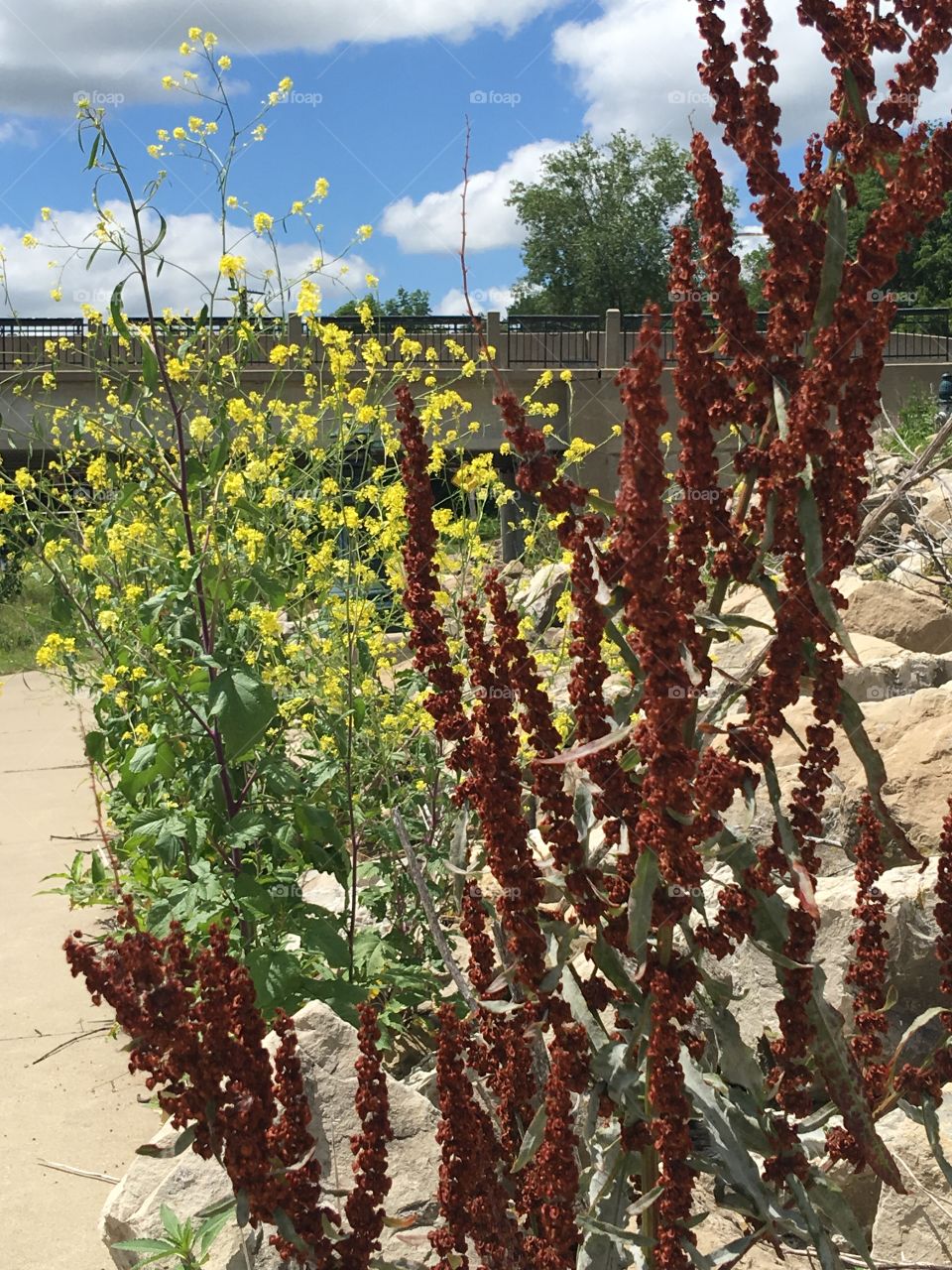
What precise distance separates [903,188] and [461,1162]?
62.8 inches

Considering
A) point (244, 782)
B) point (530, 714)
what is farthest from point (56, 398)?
point (530, 714)

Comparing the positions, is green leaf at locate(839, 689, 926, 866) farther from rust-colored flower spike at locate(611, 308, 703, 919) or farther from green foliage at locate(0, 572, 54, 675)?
green foliage at locate(0, 572, 54, 675)

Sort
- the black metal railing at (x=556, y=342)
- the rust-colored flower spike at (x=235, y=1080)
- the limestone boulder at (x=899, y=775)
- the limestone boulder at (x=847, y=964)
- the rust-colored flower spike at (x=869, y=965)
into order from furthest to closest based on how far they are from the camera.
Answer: the black metal railing at (x=556, y=342) → the limestone boulder at (x=899, y=775) → the limestone boulder at (x=847, y=964) → the rust-colored flower spike at (x=869, y=965) → the rust-colored flower spike at (x=235, y=1080)

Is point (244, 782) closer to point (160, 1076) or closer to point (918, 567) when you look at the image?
point (160, 1076)

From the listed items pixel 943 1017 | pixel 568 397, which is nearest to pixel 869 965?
pixel 943 1017

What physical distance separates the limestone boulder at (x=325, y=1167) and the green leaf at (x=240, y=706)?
93cm

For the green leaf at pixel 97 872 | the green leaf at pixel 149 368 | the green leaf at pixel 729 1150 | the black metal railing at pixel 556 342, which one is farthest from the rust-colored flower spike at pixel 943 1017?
the black metal railing at pixel 556 342

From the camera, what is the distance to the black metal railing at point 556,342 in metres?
25.2

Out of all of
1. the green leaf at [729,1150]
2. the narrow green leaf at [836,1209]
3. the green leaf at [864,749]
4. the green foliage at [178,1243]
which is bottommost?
the green foliage at [178,1243]

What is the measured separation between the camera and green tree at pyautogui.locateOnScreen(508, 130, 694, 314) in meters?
53.1

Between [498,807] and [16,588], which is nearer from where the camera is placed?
[498,807]

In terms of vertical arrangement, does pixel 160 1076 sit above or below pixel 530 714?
below

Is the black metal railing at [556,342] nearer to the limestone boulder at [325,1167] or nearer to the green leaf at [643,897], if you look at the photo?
the limestone boulder at [325,1167]

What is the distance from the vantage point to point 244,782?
14.0ft
